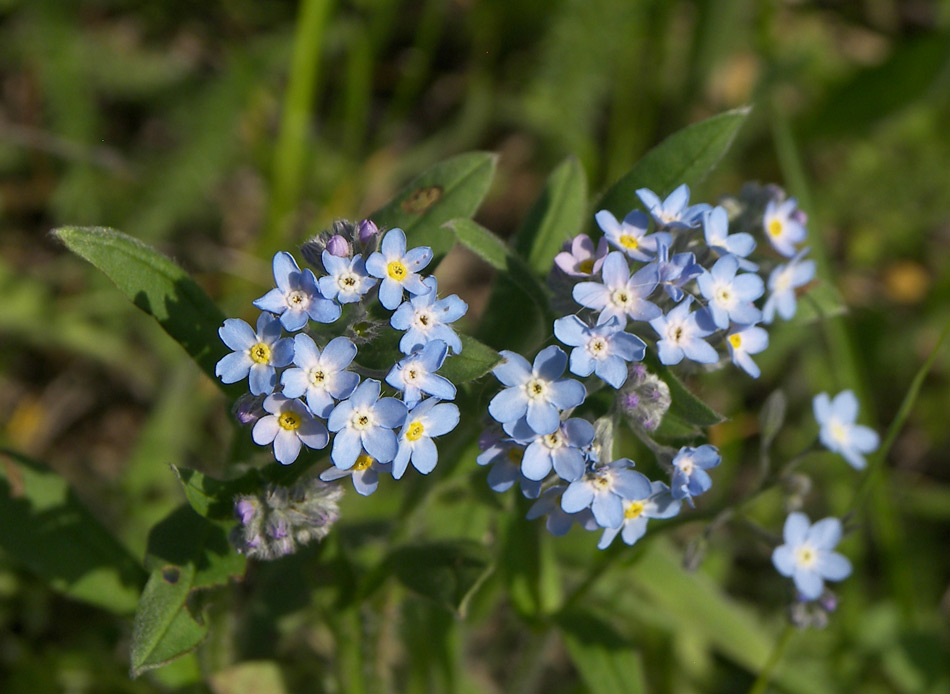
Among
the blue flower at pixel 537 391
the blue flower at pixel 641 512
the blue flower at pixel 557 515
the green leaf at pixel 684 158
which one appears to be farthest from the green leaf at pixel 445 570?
the green leaf at pixel 684 158

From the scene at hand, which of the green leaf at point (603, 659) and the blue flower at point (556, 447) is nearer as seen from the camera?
the blue flower at point (556, 447)

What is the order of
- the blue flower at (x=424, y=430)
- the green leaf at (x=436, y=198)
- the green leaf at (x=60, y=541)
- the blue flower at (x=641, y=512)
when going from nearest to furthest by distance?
the blue flower at (x=424, y=430)
the blue flower at (x=641, y=512)
the green leaf at (x=436, y=198)
the green leaf at (x=60, y=541)

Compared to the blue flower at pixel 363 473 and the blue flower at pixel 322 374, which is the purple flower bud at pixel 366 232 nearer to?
the blue flower at pixel 322 374

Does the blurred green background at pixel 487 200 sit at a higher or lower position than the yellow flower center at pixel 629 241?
lower

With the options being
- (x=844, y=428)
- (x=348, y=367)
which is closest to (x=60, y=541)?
(x=348, y=367)

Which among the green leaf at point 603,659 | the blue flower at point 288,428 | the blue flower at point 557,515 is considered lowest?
the green leaf at point 603,659

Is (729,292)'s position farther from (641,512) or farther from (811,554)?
(811,554)

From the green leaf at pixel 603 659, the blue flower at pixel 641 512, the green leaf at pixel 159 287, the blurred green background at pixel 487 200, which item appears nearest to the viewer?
the green leaf at pixel 159 287
